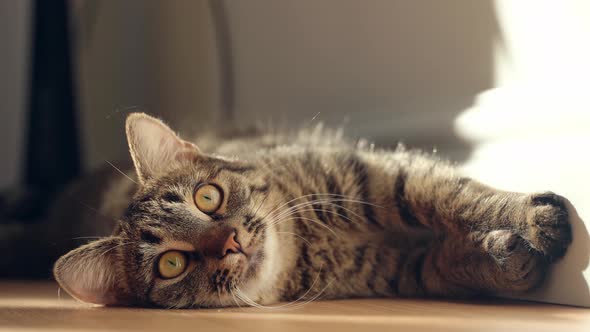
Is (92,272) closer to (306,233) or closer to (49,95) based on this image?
(306,233)

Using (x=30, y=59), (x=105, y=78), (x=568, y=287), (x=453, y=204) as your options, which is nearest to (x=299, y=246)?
(x=453, y=204)

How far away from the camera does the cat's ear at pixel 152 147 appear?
1.26 meters

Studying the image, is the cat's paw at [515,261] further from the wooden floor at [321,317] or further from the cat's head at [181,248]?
the cat's head at [181,248]

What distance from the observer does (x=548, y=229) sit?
3.34ft

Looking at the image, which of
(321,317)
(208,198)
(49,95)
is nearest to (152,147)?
(208,198)

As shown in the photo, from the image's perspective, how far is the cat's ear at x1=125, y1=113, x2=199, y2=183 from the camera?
126 cm

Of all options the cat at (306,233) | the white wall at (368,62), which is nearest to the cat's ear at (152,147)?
the cat at (306,233)

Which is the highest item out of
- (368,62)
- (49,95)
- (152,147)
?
(49,95)

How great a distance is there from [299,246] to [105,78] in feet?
5.84

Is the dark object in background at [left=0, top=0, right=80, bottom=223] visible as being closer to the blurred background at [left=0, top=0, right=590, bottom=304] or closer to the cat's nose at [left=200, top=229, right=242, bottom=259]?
the blurred background at [left=0, top=0, right=590, bottom=304]

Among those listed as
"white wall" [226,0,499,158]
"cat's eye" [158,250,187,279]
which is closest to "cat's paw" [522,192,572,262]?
"white wall" [226,0,499,158]

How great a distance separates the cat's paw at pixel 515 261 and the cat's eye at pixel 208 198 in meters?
0.50

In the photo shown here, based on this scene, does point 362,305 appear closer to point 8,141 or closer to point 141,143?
point 141,143

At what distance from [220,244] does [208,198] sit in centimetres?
13
